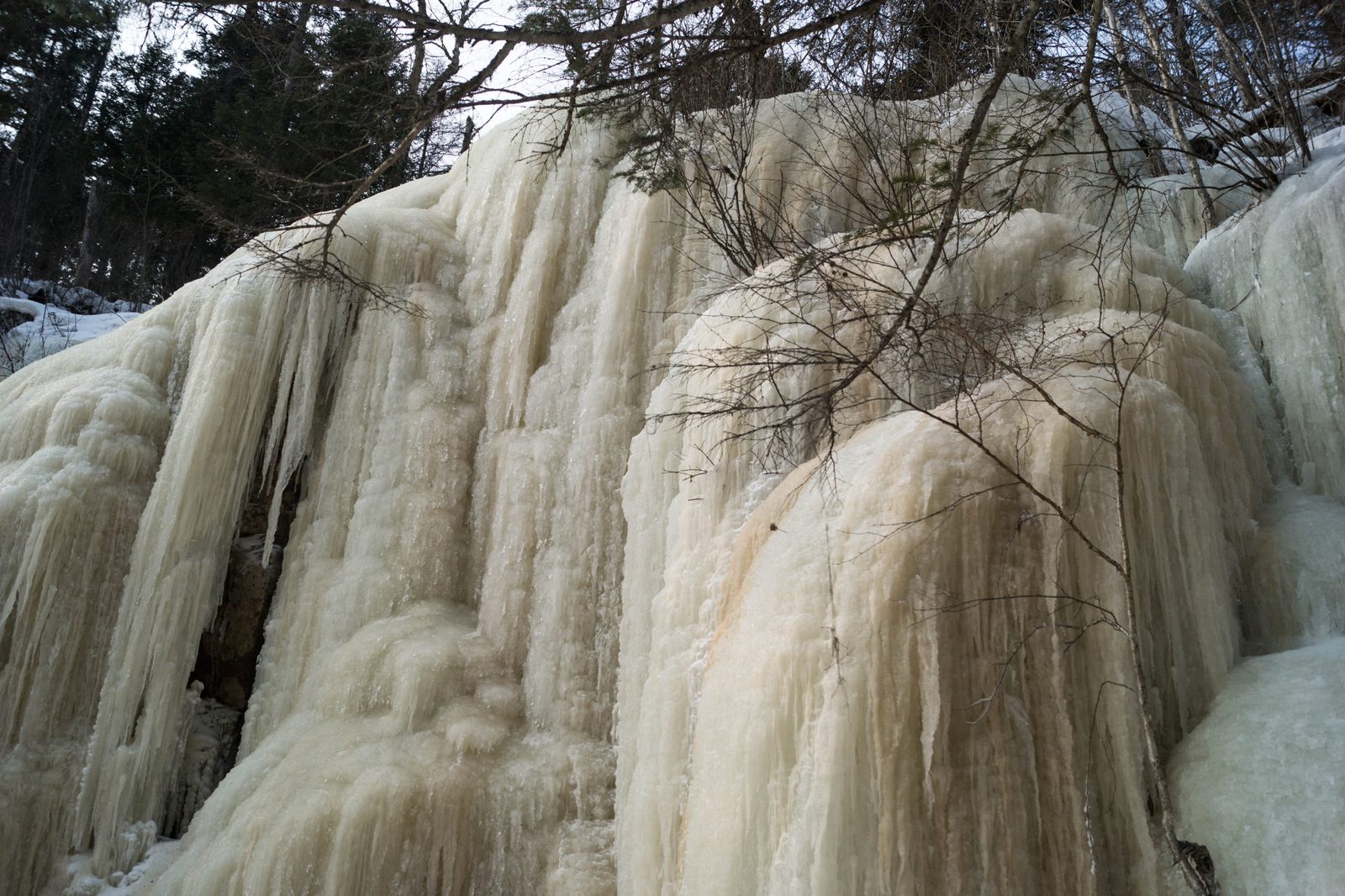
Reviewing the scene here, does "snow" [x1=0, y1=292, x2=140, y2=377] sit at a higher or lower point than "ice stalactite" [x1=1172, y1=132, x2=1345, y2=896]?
higher

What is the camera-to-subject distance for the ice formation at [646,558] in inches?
107

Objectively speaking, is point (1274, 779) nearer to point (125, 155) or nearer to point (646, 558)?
point (646, 558)

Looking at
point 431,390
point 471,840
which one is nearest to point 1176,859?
point 471,840

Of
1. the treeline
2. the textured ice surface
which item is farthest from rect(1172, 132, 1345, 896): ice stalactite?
the treeline

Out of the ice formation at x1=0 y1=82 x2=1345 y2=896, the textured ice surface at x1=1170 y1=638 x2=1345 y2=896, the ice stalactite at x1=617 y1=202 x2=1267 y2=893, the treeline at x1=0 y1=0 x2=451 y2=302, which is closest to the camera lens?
the textured ice surface at x1=1170 y1=638 x2=1345 y2=896

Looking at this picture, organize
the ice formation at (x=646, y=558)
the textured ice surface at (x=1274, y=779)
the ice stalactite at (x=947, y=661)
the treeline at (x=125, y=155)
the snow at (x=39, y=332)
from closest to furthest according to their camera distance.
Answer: the textured ice surface at (x=1274, y=779) < the ice stalactite at (x=947, y=661) < the ice formation at (x=646, y=558) < the snow at (x=39, y=332) < the treeline at (x=125, y=155)

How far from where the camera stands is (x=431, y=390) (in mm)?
6543

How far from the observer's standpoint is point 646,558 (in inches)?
171

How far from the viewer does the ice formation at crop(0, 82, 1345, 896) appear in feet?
8.93

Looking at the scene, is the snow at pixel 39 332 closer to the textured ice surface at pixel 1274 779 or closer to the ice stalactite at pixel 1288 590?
the ice stalactite at pixel 1288 590

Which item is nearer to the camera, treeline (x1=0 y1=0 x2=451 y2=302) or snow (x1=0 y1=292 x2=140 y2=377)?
snow (x1=0 y1=292 x2=140 y2=377)

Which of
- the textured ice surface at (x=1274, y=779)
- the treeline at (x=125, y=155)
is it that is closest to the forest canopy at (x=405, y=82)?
the treeline at (x=125, y=155)

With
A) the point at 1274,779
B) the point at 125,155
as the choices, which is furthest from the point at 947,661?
the point at 125,155

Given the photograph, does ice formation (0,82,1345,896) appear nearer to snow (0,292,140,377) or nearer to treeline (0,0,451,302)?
snow (0,292,140,377)
